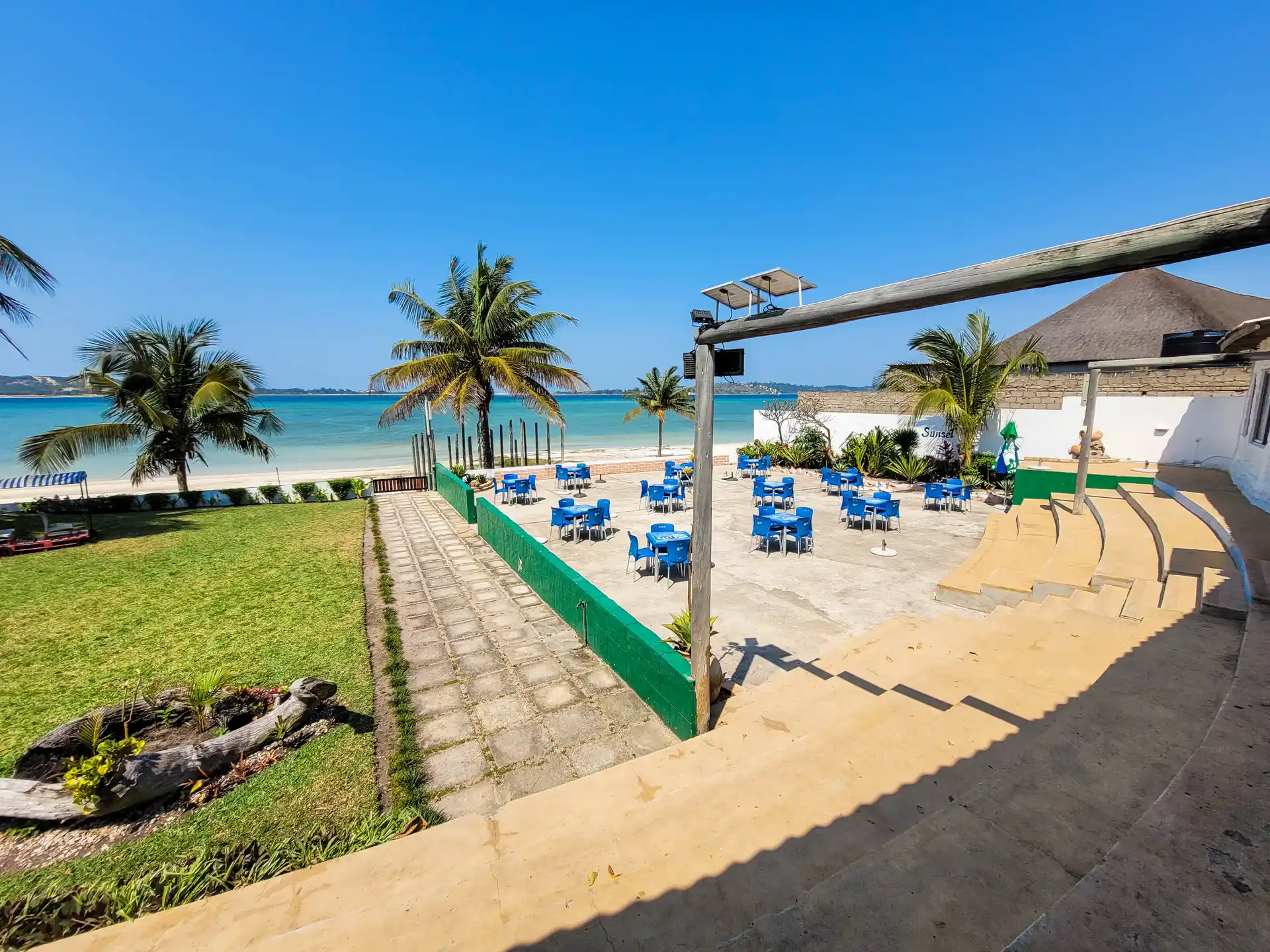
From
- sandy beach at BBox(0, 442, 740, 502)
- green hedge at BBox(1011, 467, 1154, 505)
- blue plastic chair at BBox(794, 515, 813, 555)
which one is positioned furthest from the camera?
sandy beach at BBox(0, 442, 740, 502)

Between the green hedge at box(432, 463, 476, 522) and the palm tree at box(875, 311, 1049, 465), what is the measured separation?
492 inches

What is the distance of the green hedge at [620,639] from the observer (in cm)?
→ 467

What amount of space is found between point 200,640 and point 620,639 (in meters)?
5.72

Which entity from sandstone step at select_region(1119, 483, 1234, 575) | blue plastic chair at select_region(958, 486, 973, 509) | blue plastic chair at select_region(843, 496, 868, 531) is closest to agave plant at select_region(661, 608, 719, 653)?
sandstone step at select_region(1119, 483, 1234, 575)

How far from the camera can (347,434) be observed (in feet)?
197

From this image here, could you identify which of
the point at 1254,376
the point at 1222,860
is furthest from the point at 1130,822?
the point at 1254,376

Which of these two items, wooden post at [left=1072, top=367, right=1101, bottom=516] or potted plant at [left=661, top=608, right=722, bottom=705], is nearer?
potted plant at [left=661, top=608, right=722, bottom=705]

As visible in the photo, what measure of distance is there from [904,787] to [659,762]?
1.63 meters

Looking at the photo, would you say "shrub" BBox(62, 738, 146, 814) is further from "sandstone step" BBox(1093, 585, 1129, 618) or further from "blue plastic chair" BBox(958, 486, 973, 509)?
"blue plastic chair" BBox(958, 486, 973, 509)

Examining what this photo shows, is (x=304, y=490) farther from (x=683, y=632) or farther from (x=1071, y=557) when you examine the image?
(x=1071, y=557)

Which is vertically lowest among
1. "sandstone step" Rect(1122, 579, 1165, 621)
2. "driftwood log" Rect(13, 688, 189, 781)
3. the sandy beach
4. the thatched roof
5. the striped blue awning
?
the sandy beach

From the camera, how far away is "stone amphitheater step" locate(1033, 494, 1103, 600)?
6.58 m

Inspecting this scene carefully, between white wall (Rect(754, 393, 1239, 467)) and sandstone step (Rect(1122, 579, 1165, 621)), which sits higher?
white wall (Rect(754, 393, 1239, 467))

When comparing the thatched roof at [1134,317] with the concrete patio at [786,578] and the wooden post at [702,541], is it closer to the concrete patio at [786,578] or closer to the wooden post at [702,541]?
the concrete patio at [786,578]
